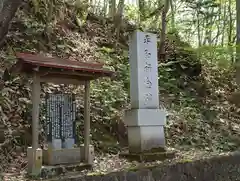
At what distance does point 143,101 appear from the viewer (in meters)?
6.83

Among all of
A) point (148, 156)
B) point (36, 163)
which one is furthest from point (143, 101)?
point (36, 163)

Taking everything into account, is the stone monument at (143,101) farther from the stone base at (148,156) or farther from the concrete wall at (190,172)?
the concrete wall at (190,172)

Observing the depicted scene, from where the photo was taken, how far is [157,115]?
6.94 meters

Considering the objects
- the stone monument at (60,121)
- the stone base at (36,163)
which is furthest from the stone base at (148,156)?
the stone base at (36,163)

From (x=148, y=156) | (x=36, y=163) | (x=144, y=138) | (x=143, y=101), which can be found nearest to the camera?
(x=36, y=163)

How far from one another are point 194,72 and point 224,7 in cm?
546

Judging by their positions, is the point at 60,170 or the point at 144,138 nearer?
the point at 60,170

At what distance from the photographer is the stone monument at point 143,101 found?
6.72 metres

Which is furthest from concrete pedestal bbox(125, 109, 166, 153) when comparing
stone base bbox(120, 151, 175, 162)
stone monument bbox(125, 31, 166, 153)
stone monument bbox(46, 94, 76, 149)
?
stone monument bbox(46, 94, 76, 149)

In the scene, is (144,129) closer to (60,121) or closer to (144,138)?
(144,138)

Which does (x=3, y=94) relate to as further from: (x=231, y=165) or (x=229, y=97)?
(x=229, y=97)

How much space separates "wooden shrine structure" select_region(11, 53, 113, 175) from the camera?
5.16 meters

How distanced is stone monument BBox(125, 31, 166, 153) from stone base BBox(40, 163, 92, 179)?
1.50 metres

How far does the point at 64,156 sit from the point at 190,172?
220cm
